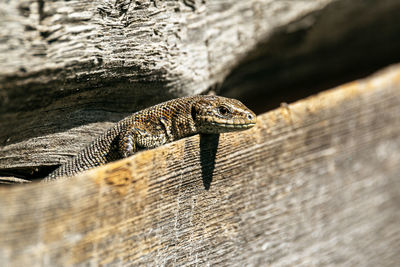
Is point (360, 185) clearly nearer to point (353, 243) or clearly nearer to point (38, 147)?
point (353, 243)

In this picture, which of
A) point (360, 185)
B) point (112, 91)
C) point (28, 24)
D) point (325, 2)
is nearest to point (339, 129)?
point (360, 185)

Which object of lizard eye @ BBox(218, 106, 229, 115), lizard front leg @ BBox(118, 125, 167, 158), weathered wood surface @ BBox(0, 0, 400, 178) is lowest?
lizard front leg @ BBox(118, 125, 167, 158)


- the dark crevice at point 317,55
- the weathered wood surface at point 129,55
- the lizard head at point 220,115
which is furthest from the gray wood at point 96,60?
the dark crevice at point 317,55

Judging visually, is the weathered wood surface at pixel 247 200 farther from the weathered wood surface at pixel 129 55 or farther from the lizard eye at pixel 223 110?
the weathered wood surface at pixel 129 55

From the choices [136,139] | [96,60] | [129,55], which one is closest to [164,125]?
[136,139]

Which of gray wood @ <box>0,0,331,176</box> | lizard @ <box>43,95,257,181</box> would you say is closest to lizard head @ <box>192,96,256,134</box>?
lizard @ <box>43,95,257,181</box>

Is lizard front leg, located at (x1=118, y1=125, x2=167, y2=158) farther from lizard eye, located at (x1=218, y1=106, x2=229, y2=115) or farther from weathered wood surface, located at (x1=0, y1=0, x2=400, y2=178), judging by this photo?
lizard eye, located at (x1=218, y1=106, x2=229, y2=115)

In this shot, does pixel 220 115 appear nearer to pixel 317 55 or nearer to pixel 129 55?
pixel 129 55
